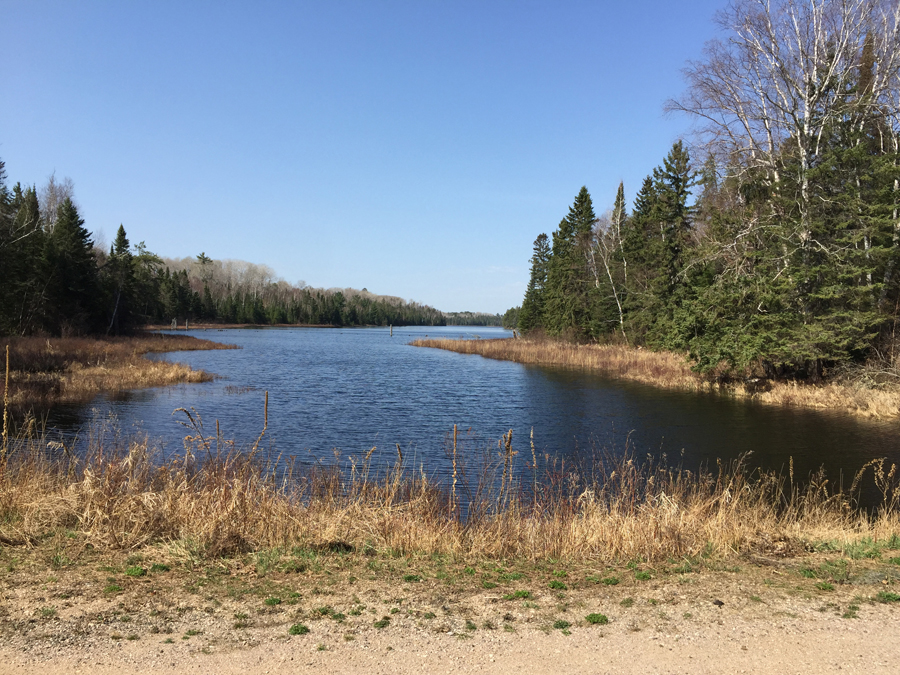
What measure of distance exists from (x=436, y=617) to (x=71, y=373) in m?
29.6

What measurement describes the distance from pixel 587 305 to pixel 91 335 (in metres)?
45.4

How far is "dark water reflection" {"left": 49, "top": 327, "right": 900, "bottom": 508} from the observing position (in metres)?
16.8

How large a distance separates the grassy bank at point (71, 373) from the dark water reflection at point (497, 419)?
5.05 ft

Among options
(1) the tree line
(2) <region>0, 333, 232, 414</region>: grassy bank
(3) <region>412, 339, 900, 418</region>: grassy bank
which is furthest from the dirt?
(1) the tree line

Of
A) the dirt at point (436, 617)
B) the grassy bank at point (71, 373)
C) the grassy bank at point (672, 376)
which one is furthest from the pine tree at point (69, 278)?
the dirt at point (436, 617)

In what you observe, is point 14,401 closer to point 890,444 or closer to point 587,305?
point 890,444

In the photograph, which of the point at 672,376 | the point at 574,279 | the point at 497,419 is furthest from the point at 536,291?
the point at 497,419

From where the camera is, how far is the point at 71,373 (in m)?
28.4

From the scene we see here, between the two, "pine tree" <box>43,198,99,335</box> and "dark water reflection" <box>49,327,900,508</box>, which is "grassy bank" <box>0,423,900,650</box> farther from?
"pine tree" <box>43,198,99,335</box>

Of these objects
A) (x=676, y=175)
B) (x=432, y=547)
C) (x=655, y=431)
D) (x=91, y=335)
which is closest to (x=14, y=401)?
(x=432, y=547)

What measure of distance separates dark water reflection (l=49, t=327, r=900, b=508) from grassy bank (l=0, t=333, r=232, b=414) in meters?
1.54

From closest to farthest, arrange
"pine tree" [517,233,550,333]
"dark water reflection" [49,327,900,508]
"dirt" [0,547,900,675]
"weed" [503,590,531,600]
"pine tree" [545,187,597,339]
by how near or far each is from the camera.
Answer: "dirt" [0,547,900,675] → "weed" [503,590,531,600] → "dark water reflection" [49,327,900,508] → "pine tree" [545,187,597,339] → "pine tree" [517,233,550,333]

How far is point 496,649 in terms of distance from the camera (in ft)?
14.4

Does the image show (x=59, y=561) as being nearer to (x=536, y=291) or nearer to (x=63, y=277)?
(x=63, y=277)
